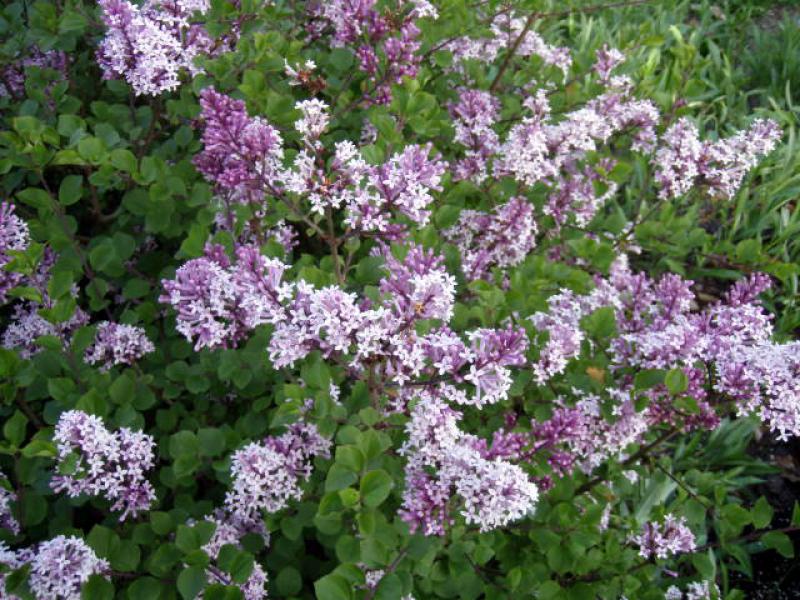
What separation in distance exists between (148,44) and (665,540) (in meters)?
2.04

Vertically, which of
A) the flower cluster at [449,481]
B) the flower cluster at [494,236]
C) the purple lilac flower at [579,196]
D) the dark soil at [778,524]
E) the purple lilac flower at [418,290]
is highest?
the purple lilac flower at [418,290]

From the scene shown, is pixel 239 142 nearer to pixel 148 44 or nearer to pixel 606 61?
pixel 148 44

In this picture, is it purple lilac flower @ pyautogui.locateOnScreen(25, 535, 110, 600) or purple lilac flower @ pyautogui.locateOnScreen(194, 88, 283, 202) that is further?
purple lilac flower @ pyautogui.locateOnScreen(194, 88, 283, 202)

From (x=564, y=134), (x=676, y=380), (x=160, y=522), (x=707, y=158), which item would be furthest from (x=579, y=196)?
(x=160, y=522)

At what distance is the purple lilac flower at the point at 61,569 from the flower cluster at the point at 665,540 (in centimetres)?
155

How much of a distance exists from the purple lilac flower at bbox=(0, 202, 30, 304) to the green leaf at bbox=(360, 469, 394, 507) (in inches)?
42.3

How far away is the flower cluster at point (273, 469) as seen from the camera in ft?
6.21

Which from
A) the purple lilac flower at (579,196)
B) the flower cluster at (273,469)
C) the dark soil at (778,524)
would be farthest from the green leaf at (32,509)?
the dark soil at (778,524)

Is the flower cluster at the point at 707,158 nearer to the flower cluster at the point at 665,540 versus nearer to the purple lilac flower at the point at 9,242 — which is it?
the flower cluster at the point at 665,540

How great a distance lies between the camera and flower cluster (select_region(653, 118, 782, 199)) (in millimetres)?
2877

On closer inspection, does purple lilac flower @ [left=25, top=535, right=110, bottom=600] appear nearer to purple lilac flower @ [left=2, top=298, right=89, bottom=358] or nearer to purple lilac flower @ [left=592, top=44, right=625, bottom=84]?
purple lilac flower @ [left=2, top=298, right=89, bottom=358]

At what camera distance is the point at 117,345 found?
2201mm

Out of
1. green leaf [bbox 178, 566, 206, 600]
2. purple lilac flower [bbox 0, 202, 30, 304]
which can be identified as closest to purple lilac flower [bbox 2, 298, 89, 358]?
purple lilac flower [bbox 0, 202, 30, 304]

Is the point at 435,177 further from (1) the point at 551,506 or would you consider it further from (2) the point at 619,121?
(2) the point at 619,121
